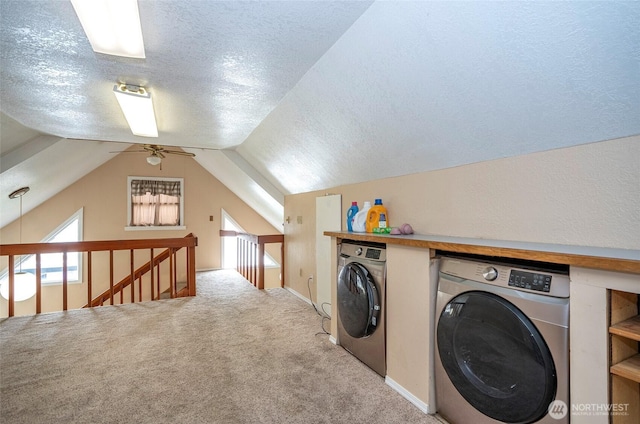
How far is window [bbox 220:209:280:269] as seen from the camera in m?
6.84

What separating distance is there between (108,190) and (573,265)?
24.0ft

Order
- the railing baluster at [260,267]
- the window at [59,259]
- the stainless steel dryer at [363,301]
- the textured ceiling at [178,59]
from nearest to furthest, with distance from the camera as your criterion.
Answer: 1. the textured ceiling at [178,59]
2. the stainless steel dryer at [363,301]
3. the railing baluster at [260,267]
4. the window at [59,259]

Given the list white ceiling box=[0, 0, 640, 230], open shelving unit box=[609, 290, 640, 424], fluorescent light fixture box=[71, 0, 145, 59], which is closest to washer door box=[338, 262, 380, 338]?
white ceiling box=[0, 0, 640, 230]

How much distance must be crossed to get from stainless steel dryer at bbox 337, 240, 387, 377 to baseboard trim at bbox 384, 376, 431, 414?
0.08 m

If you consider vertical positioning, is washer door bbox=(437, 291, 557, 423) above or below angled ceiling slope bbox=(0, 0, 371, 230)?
below

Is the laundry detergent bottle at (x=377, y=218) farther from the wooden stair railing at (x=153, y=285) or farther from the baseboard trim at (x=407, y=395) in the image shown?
the wooden stair railing at (x=153, y=285)

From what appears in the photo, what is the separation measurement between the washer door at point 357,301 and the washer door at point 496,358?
0.57 metres

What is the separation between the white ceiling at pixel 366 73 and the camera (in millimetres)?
1131

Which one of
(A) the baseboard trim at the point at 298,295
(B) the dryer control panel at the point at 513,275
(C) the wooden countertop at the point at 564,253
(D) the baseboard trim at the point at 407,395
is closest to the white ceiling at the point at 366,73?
(C) the wooden countertop at the point at 564,253

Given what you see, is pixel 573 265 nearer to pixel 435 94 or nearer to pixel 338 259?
pixel 435 94

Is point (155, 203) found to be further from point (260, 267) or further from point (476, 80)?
point (476, 80)

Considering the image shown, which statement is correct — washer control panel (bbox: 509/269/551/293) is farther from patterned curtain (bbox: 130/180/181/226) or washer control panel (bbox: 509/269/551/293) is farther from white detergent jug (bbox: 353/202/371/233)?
patterned curtain (bbox: 130/180/181/226)

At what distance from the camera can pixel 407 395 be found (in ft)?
5.99

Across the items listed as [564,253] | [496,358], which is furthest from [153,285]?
[564,253]
